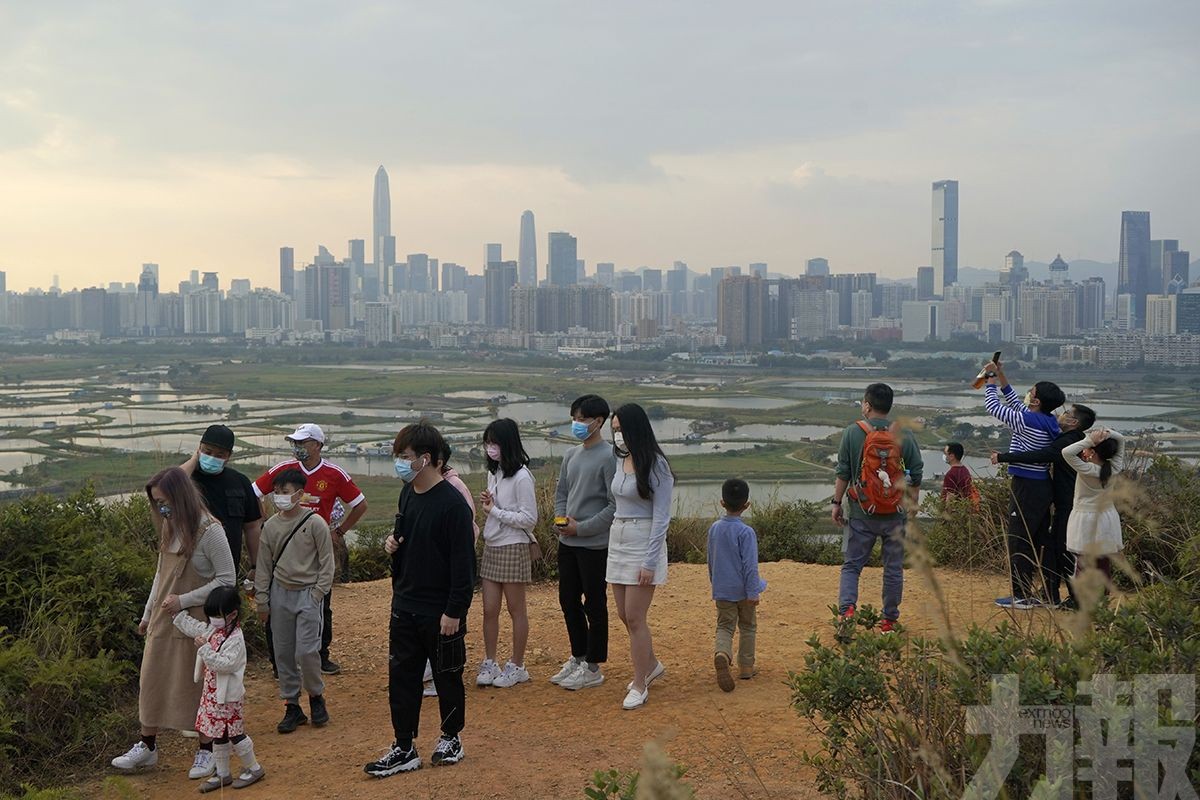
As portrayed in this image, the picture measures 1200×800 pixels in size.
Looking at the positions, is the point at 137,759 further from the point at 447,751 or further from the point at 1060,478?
the point at 1060,478

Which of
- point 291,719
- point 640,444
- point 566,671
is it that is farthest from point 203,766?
point 640,444

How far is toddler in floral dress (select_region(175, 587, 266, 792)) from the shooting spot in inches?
190

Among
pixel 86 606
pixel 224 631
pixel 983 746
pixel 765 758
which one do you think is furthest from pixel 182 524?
pixel 983 746

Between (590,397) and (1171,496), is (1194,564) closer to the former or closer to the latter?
(590,397)

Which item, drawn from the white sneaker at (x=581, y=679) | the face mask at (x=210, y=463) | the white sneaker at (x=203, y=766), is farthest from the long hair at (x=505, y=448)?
the white sneaker at (x=203, y=766)

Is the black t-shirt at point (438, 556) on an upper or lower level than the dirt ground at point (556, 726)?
upper

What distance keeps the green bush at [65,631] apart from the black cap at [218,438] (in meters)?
1.35

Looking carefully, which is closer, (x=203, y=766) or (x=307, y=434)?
(x=203, y=766)

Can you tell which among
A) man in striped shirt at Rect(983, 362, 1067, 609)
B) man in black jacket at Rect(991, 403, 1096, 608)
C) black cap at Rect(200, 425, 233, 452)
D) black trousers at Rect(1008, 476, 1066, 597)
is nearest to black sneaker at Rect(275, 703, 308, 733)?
black cap at Rect(200, 425, 233, 452)

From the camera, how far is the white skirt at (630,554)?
5.61 meters

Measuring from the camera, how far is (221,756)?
16.0ft

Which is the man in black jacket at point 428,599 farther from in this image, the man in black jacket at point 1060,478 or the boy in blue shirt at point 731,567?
the man in black jacket at point 1060,478

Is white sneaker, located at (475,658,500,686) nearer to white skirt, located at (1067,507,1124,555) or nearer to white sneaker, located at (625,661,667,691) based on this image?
white sneaker, located at (625,661,667,691)

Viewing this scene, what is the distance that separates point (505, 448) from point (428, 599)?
1428mm
